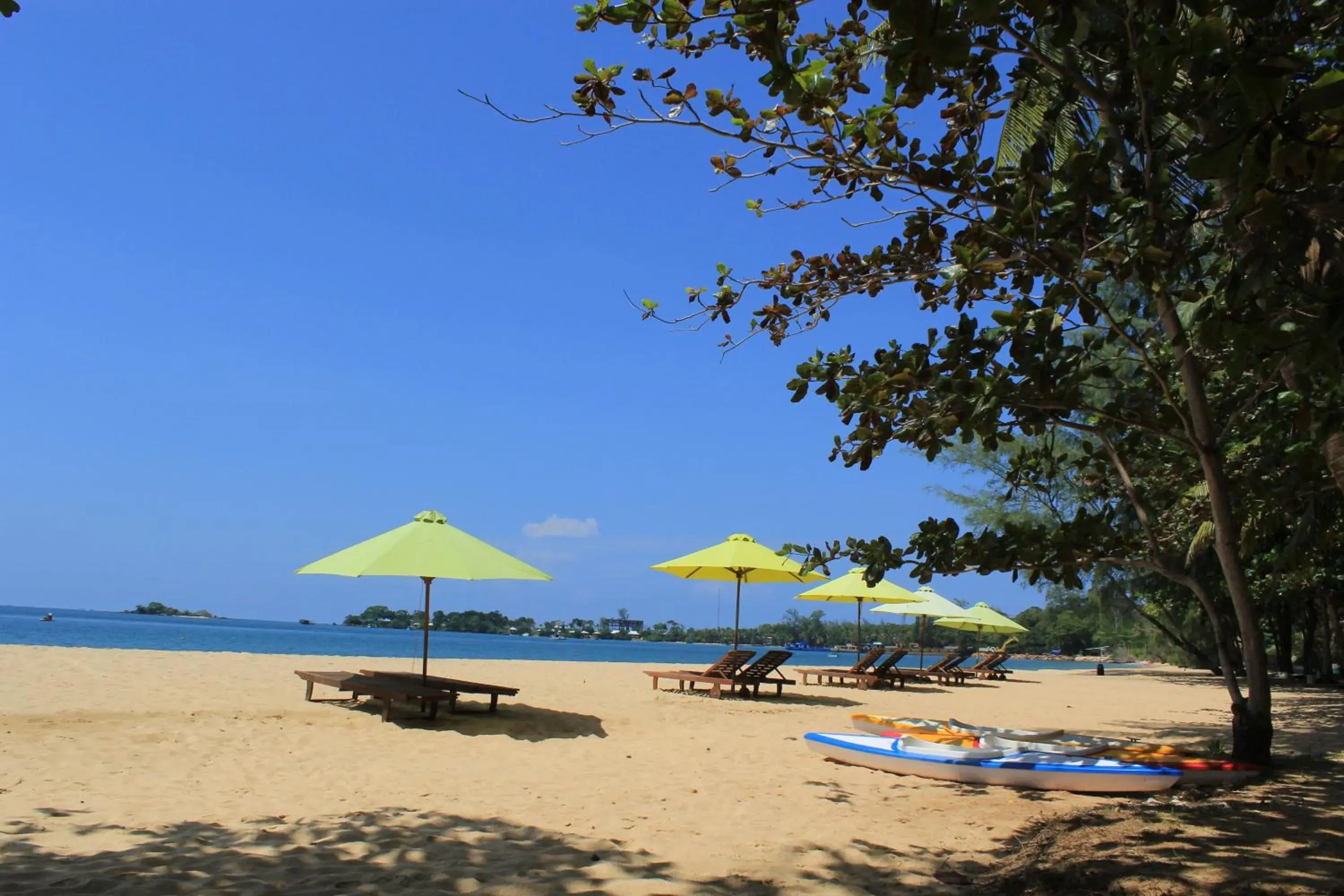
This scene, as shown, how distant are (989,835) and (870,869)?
3.84 ft

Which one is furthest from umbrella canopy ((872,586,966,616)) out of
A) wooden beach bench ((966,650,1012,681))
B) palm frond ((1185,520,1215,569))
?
palm frond ((1185,520,1215,569))

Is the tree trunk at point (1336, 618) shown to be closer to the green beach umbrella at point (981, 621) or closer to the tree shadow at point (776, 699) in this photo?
the green beach umbrella at point (981, 621)

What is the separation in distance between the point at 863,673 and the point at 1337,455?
14031 mm

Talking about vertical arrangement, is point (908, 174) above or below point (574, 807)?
above

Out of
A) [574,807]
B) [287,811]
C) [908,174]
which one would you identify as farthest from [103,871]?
[908,174]

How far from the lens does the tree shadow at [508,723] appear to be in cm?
850

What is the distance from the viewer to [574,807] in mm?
5320

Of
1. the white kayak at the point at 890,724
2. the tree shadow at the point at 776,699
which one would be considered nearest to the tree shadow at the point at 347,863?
the white kayak at the point at 890,724

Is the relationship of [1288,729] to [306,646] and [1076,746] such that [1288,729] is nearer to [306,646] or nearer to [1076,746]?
[1076,746]

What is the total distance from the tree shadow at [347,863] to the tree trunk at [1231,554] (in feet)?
12.6

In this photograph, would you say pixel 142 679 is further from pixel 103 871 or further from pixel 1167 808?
pixel 1167 808

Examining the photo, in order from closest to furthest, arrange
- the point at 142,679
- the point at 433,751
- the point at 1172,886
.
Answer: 1. the point at 1172,886
2. the point at 433,751
3. the point at 142,679

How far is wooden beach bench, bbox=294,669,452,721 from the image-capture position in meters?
8.66

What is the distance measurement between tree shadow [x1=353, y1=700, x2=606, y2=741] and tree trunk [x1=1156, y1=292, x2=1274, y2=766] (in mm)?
5196
